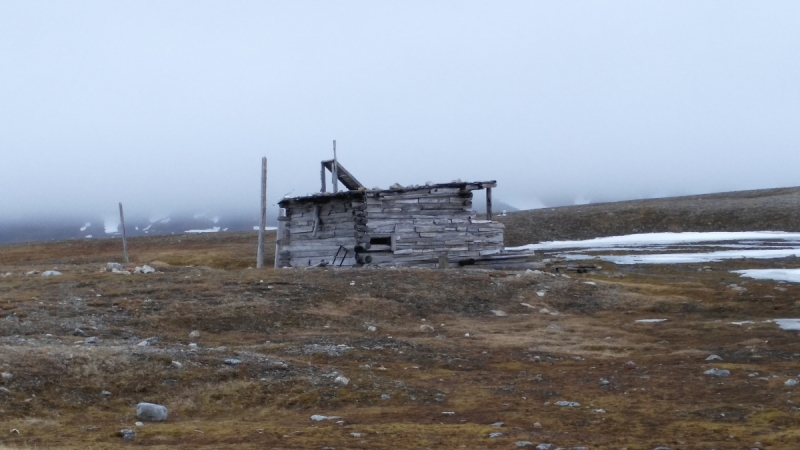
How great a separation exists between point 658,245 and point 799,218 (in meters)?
13.8

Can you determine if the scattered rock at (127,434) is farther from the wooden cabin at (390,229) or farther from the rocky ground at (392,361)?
the wooden cabin at (390,229)

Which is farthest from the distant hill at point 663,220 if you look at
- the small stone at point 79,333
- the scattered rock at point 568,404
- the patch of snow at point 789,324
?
the scattered rock at point 568,404

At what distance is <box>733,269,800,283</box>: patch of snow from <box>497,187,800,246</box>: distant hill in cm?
2543

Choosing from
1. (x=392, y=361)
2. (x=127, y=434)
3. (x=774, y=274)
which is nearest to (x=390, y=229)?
(x=774, y=274)

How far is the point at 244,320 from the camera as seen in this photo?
18.5 m

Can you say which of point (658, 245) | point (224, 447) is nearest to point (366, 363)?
point (224, 447)

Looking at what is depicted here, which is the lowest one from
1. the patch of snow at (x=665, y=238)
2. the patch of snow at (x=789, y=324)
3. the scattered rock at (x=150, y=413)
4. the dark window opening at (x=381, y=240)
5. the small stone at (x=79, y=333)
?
the patch of snow at (x=789, y=324)

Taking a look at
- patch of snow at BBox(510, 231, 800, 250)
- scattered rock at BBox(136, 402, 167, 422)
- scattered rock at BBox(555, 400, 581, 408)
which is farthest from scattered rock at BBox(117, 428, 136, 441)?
patch of snow at BBox(510, 231, 800, 250)

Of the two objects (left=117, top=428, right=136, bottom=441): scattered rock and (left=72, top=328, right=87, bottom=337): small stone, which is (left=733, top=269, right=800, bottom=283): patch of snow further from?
(left=117, top=428, right=136, bottom=441): scattered rock

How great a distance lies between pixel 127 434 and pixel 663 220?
54252 millimetres

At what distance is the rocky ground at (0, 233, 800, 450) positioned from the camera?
9.32m

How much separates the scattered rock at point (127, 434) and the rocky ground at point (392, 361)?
25mm

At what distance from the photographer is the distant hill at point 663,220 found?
179 ft

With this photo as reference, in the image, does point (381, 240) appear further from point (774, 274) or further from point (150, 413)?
A: point (150, 413)
